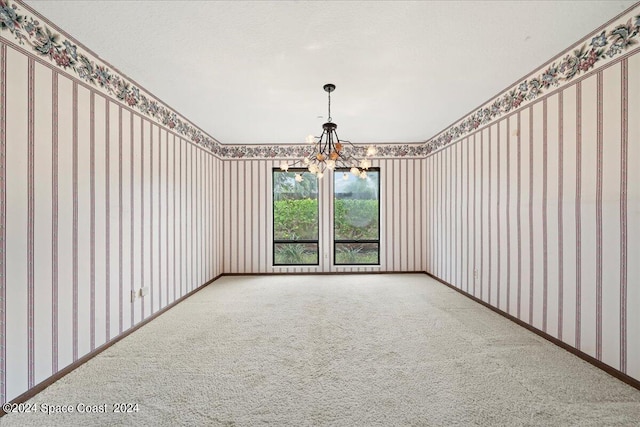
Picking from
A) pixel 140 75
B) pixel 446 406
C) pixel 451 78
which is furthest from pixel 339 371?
pixel 140 75

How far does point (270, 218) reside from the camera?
5.12m

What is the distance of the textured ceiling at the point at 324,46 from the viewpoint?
1758mm

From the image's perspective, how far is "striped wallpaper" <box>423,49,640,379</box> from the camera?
185 cm

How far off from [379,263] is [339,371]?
335 centimetres

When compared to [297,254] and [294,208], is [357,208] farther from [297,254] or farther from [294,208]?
[297,254]

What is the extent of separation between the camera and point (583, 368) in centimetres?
200

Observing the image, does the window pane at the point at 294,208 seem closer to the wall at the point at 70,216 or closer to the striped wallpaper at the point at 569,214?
the wall at the point at 70,216

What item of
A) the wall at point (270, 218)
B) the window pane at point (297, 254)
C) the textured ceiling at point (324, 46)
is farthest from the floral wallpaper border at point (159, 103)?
the window pane at point (297, 254)

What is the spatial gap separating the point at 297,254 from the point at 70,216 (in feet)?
11.8

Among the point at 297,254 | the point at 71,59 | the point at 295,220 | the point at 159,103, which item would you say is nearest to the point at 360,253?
the point at 297,254

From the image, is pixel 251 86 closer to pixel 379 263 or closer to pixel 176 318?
pixel 176 318

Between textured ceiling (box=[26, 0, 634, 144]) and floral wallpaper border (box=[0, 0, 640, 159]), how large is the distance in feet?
0.33

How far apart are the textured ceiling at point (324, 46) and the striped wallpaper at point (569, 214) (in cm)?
52

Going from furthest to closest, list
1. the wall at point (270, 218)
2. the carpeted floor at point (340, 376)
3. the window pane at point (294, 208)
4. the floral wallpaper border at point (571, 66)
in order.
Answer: the window pane at point (294, 208)
the wall at point (270, 218)
the floral wallpaper border at point (571, 66)
the carpeted floor at point (340, 376)
